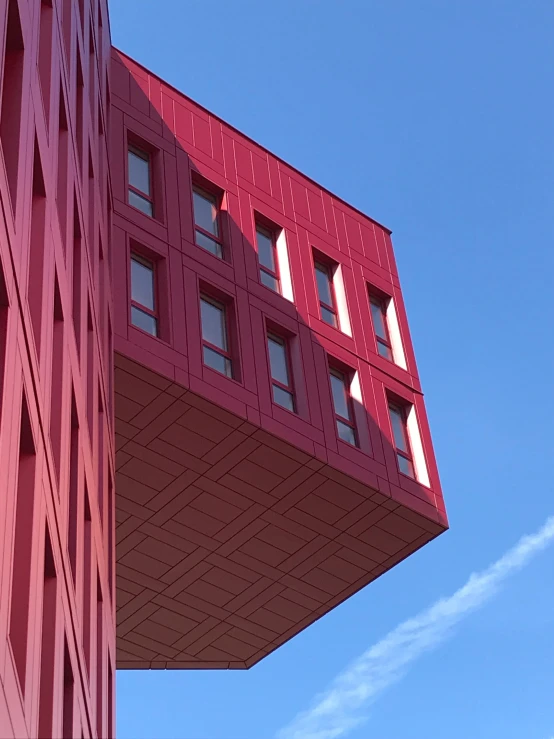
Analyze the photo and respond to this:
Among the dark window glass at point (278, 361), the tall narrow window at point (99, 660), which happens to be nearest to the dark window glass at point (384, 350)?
the dark window glass at point (278, 361)

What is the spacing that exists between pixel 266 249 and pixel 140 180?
14.8 ft

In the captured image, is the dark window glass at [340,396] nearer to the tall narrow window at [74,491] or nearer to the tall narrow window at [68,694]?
the tall narrow window at [74,491]

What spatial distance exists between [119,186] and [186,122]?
185 inches

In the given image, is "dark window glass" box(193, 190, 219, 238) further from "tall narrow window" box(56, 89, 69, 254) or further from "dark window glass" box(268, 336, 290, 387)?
"tall narrow window" box(56, 89, 69, 254)

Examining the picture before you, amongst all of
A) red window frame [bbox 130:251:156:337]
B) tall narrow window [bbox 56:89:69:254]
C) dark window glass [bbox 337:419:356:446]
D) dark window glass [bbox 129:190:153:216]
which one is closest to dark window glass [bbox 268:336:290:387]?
dark window glass [bbox 337:419:356:446]

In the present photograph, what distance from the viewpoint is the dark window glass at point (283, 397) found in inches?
1265

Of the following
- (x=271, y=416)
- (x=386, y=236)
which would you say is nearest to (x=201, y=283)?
(x=271, y=416)

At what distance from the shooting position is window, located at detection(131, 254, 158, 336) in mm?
29766

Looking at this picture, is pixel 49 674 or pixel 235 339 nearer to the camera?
pixel 49 674

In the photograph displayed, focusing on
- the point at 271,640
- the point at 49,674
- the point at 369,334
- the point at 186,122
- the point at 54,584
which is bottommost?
the point at 49,674

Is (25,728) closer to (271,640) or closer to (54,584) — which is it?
(54,584)

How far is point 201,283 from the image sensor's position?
105 feet

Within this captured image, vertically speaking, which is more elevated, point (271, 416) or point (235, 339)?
point (235, 339)

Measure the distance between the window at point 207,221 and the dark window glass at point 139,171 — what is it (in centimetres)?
154
